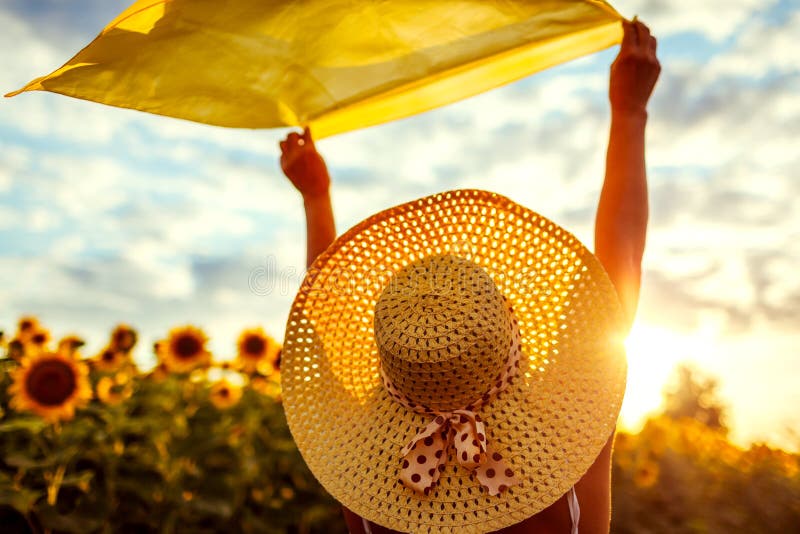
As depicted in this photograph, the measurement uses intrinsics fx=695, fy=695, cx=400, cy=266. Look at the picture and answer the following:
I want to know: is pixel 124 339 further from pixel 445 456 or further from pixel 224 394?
pixel 445 456

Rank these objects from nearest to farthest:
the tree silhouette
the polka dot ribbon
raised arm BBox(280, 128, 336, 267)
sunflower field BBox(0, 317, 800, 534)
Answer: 1. the polka dot ribbon
2. raised arm BBox(280, 128, 336, 267)
3. sunflower field BBox(0, 317, 800, 534)
4. the tree silhouette

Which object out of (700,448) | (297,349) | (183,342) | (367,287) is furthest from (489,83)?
(700,448)

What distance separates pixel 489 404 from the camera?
1619 millimetres

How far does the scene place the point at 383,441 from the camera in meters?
1.68

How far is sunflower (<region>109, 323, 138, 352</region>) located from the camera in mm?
3941

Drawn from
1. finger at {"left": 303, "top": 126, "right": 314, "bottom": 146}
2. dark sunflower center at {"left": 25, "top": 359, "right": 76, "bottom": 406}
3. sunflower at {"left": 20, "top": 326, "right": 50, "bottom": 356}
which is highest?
finger at {"left": 303, "top": 126, "right": 314, "bottom": 146}

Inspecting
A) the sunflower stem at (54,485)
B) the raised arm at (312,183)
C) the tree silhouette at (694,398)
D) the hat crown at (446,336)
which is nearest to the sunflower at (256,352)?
the sunflower stem at (54,485)

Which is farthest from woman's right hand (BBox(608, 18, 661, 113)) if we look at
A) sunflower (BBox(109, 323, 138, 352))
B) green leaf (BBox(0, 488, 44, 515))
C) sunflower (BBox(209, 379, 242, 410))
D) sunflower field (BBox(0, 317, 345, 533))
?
sunflower (BBox(109, 323, 138, 352))

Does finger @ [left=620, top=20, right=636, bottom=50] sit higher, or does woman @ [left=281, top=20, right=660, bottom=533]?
finger @ [left=620, top=20, right=636, bottom=50]

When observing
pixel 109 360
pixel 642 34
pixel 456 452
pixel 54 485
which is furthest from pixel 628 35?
pixel 109 360

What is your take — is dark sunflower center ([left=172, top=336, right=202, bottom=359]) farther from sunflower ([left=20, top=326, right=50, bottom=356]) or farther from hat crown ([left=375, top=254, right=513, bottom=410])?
hat crown ([left=375, top=254, right=513, bottom=410])

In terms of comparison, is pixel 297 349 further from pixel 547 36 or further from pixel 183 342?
pixel 183 342

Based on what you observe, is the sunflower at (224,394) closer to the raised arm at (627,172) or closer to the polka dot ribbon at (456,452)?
the polka dot ribbon at (456,452)

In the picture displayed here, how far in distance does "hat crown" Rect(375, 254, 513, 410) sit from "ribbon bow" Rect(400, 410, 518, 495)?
0.06m
